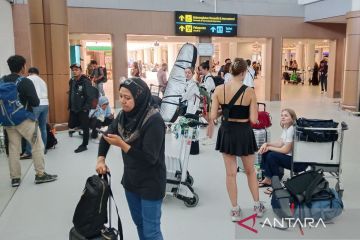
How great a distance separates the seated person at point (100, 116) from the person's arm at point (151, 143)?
483cm

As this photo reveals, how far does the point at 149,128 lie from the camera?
211cm

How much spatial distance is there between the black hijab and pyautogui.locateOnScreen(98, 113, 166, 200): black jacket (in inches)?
1.3

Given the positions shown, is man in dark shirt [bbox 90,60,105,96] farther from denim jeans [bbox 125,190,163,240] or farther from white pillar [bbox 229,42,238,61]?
white pillar [bbox 229,42,238,61]

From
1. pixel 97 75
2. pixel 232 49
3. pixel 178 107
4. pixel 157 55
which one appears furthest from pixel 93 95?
pixel 157 55

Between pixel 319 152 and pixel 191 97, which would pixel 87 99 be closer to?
pixel 191 97

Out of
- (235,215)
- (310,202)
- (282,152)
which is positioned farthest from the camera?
(282,152)

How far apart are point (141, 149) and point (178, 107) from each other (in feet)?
13.2

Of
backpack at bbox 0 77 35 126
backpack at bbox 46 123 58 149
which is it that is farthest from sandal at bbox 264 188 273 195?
backpack at bbox 46 123 58 149

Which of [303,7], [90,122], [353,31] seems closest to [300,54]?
[303,7]

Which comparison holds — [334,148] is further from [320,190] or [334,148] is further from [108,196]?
[108,196]

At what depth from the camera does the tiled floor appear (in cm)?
323

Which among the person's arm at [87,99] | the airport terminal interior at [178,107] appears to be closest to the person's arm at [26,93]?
the airport terminal interior at [178,107]

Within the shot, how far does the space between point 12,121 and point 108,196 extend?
7.85 feet

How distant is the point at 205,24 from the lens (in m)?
12.1
